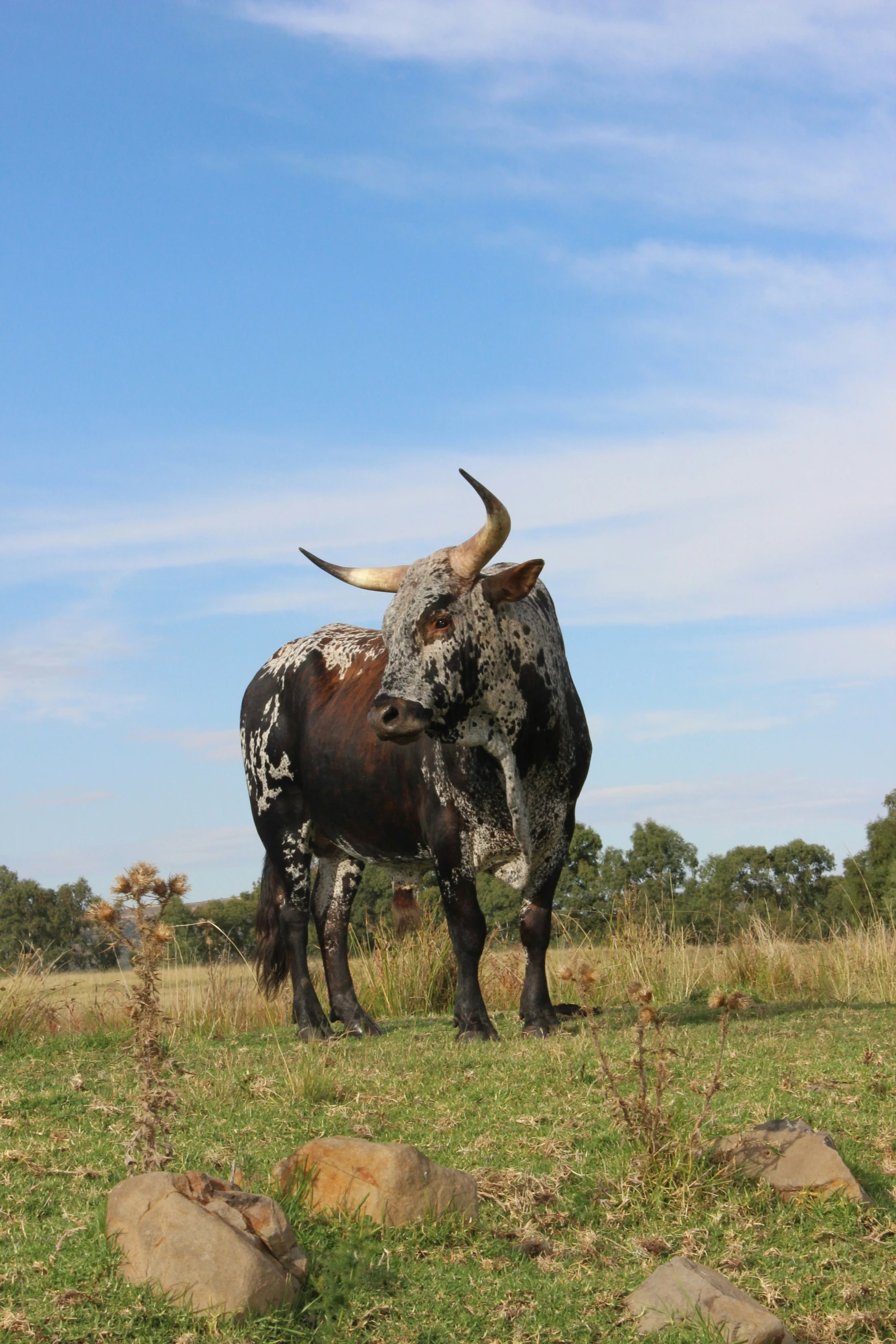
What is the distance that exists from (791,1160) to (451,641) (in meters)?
3.24

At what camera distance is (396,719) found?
6.72 meters

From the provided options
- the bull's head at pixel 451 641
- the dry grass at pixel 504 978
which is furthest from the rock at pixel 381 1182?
the dry grass at pixel 504 978

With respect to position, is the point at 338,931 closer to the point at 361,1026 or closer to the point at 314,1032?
the point at 361,1026

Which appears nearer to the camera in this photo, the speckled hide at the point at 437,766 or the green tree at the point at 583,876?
→ the speckled hide at the point at 437,766

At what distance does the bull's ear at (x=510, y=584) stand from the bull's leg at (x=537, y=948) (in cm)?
162

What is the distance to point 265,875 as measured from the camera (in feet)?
31.9

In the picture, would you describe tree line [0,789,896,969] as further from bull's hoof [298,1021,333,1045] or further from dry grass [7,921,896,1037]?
bull's hoof [298,1021,333,1045]

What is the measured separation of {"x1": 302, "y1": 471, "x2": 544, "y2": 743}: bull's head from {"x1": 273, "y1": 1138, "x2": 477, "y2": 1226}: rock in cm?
273

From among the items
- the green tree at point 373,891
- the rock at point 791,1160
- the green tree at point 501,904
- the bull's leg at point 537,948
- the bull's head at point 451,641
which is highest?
the bull's head at point 451,641

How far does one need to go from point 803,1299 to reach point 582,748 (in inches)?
163

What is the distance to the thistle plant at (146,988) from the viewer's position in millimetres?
4434

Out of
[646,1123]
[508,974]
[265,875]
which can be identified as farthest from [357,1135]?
[508,974]

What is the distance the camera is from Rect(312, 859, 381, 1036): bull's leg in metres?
8.90

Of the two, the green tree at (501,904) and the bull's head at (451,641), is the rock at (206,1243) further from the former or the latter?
the green tree at (501,904)
